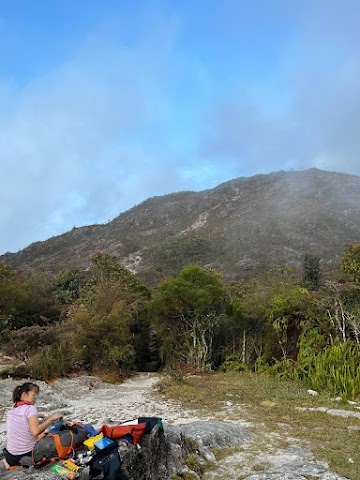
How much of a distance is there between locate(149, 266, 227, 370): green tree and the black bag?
36.6 ft

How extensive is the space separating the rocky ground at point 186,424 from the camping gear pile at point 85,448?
264 millimetres

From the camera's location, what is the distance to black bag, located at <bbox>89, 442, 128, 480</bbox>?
432 centimetres


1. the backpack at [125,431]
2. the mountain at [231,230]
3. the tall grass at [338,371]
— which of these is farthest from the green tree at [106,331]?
the mountain at [231,230]

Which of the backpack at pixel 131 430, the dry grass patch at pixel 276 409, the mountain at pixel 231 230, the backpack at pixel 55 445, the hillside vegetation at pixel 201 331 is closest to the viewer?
the backpack at pixel 55 445

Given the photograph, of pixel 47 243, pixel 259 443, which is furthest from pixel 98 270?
pixel 47 243

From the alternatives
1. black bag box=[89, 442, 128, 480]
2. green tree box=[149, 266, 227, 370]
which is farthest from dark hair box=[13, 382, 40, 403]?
green tree box=[149, 266, 227, 370]

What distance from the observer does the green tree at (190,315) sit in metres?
15.9

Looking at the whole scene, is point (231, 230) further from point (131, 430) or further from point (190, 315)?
point (131, 430)

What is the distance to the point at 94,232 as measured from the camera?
76062 millimetres

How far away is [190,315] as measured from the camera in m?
16.4

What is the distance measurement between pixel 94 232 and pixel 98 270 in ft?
172

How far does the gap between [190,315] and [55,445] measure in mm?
11882

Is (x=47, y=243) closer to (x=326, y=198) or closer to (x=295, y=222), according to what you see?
(x=295, y=222)

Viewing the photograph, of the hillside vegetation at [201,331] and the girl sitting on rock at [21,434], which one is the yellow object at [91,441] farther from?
Answer: the hillside vegetation at [201,331]
